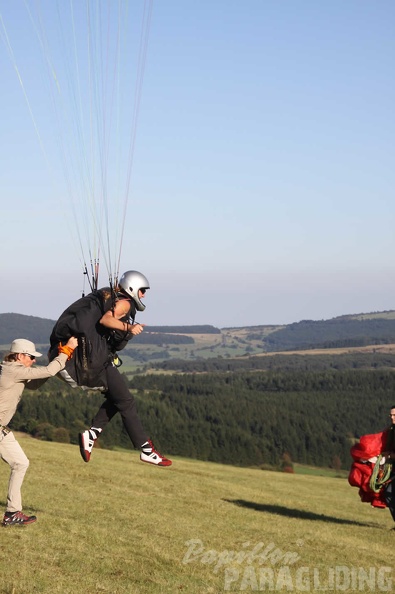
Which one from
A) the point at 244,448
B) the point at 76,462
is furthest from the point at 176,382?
the point at 76,462

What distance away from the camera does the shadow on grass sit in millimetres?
22969

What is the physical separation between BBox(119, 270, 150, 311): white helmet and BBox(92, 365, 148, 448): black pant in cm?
115

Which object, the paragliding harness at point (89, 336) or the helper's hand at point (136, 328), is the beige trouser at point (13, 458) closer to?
the paragliding harness at point (89, 336)

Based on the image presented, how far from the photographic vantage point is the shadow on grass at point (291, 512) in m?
23.0

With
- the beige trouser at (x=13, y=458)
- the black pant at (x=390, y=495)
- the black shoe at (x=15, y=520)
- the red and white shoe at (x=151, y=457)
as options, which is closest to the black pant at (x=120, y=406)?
the red and white shoe at (x=151, y=457)

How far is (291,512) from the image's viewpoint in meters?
24.1

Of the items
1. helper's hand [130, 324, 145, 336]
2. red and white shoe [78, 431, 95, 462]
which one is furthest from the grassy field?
helper's hand [130, 324, 145, 336]

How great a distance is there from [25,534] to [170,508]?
8.45m

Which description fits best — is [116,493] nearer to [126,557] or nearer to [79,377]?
[126,557]

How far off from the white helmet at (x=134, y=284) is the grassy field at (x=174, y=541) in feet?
13.5

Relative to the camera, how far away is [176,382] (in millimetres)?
199625

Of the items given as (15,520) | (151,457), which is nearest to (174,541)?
(15,520)

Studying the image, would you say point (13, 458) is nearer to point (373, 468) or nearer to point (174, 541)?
point (174, 541)

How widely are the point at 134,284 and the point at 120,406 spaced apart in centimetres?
206
